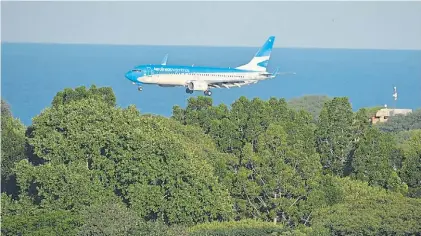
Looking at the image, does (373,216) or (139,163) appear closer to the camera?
(373,216)

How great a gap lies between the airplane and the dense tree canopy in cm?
452

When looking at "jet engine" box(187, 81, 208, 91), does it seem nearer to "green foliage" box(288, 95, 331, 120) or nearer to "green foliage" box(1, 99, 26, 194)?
"green foliage" box(1, 99, 26, 194)

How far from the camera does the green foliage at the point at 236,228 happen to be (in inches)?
1816

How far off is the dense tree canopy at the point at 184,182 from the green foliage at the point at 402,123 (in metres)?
33.7

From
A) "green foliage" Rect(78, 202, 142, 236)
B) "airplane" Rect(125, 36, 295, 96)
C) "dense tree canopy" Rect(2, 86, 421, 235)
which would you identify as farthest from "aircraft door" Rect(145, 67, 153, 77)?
"green foliage" Rect(78, 202, 142, 236)

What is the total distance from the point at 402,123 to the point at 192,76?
34.8 m

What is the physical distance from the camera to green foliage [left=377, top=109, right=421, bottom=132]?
3666 inches

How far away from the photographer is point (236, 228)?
153 feet

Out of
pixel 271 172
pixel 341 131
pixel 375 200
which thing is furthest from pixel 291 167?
pixel 341 131

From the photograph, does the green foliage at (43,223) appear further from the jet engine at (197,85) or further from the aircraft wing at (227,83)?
the aircraft wing at (227,83)

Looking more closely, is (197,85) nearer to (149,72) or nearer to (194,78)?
(194,78)

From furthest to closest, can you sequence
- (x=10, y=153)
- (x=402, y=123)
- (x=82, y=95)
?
(x=402, y=123), (x=82, y=95), (x=10, y=153)

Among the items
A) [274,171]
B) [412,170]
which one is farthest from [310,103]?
[274,171]

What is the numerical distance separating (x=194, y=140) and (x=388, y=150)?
8.40m
